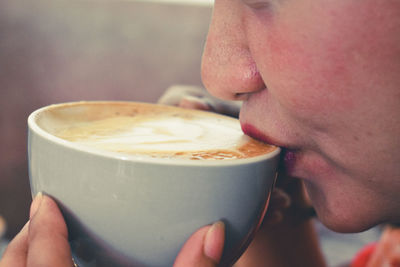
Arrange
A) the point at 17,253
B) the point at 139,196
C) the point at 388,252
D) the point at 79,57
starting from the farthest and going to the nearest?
1. the point at 79,57
2. the point at 388,252
3. the point at 17,253
4. the point at 139,196

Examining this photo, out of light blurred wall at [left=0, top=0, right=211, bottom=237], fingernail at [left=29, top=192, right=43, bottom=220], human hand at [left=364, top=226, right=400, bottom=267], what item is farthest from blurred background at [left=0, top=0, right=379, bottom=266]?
fingernail at [left=29, top=192, right=43, bottom=220]

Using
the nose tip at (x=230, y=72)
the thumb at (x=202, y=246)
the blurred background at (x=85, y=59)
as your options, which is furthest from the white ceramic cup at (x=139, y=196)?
the blurred background at (x=85, y=59)

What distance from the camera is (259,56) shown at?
0.42 metres

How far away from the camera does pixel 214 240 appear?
35 centimetres

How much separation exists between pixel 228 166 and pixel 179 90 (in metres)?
0.58

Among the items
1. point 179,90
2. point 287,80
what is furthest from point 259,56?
point 179,90

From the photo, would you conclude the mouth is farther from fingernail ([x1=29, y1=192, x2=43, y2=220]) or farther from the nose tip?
fingernail ([x1=29, y1=192, x2=43, y2=220])

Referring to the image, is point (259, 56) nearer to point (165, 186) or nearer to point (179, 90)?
point (165, 186)

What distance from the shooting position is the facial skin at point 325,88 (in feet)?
1.20

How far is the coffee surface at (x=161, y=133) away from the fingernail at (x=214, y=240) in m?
0.08

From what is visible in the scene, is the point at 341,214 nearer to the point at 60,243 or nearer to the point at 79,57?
the point at 60,243

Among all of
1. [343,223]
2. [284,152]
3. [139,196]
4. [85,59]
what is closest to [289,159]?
[284,152]

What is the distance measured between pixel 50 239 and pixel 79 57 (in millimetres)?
1092

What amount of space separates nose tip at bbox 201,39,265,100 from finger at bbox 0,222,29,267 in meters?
0.30
